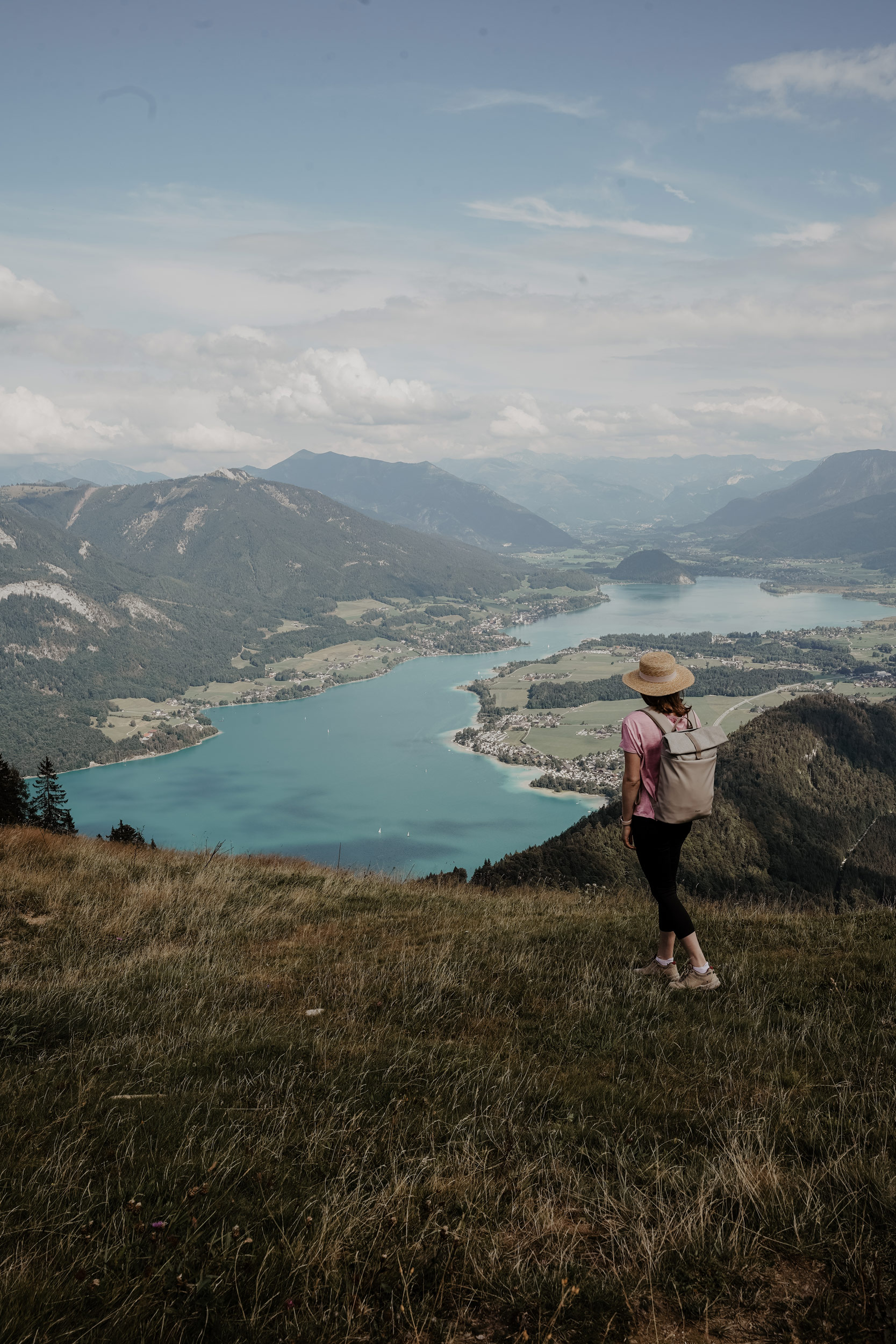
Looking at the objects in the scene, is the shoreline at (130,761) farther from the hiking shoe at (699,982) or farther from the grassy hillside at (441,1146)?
the hiking shoe at (699,982)

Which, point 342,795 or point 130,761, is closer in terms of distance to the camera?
point 342,795

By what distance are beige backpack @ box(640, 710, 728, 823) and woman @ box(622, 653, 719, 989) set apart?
4.2 inches

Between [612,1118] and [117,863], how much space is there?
316 inches

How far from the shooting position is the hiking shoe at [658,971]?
6125 mm

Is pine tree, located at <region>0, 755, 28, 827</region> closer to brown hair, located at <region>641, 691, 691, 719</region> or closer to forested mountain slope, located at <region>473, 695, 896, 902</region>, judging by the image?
brown hair, located at <region>641, 691, 691, 719</region>

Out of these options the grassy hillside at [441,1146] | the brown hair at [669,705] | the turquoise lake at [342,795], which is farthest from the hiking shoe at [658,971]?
the turquoise lake at [342,795]

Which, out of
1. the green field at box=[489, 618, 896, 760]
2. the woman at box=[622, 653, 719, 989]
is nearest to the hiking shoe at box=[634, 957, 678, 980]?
the woman at box=[622, 653, 719, 989]

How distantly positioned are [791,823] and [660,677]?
84430mm

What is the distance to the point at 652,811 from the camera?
5906 mm

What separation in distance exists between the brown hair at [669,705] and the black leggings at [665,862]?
88cm

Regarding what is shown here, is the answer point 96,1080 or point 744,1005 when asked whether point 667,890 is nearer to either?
point 744,1005

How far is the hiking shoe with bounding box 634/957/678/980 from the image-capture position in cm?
612

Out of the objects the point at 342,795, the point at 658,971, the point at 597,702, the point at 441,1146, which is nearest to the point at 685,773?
the point at 658,971

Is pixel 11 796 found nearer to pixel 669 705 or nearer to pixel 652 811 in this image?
pixel 652 811
